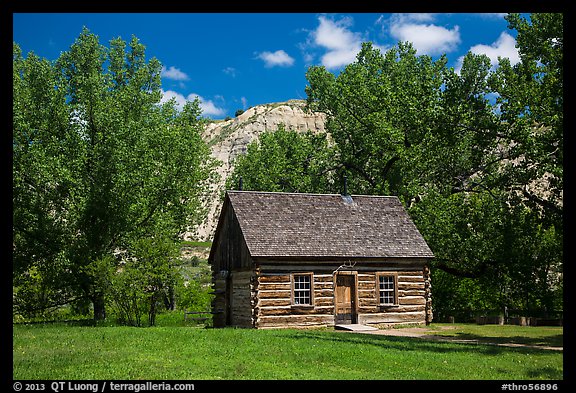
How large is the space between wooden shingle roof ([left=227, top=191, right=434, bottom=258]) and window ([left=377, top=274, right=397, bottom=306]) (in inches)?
46.2

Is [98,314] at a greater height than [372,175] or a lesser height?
lesser

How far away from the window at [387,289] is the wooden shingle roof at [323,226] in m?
1.17

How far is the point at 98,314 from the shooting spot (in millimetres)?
31516

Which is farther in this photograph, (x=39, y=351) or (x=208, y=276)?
(x=208, y=276)

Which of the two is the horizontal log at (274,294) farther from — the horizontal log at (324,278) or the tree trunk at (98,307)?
the tree trunk at (98,307)

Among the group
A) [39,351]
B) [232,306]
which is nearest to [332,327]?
[232,306]

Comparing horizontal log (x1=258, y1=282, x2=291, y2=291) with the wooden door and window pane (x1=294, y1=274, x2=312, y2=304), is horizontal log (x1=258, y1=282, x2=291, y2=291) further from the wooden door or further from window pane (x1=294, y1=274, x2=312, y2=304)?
the wooden door

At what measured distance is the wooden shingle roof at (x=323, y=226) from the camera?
89.1 feet

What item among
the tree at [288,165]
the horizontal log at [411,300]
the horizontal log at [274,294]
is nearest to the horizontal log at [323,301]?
the horizontal log at [274,294]

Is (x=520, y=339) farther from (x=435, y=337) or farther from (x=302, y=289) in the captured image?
(x=302, y=289)

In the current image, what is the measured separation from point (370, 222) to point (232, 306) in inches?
315

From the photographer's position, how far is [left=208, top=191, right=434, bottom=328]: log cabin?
26641 mm
